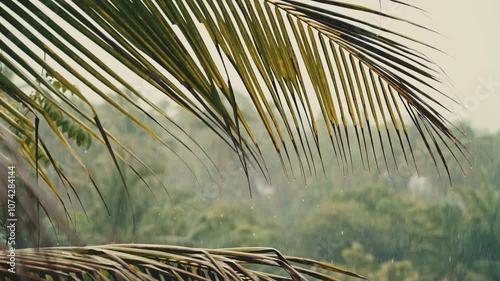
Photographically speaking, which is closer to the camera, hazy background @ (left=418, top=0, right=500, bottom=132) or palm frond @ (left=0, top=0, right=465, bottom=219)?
palm frond @ (left=0, top=0, right=465, bottom=219)

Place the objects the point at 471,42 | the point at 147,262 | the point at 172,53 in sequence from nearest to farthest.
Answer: the point at 172,53 < the point at 147,262 < the point at 471,42

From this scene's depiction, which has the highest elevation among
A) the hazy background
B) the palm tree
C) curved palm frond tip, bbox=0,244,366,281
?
the hazy background

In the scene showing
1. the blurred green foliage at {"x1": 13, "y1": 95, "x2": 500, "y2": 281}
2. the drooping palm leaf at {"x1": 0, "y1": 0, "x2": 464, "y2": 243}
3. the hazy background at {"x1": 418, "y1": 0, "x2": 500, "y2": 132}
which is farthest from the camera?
the hazy background at {"x1": 418, "y1": 0, "x2": 500, "y2": 132}

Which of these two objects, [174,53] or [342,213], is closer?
[174,53]

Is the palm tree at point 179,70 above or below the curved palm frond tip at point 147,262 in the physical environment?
above

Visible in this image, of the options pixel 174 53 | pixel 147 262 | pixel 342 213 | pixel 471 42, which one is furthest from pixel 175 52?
pixel 471 42

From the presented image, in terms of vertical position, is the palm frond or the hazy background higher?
the hazy background

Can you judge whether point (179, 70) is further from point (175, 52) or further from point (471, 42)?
point (471, 42)

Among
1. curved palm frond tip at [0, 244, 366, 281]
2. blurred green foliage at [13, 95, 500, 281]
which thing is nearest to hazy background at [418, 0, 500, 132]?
blurred green foliage at [13, 95, 500, 281]

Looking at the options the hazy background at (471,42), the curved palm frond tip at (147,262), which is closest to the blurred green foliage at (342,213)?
the hazy background at (471,42)

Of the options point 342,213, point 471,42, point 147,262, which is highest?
point 471,42

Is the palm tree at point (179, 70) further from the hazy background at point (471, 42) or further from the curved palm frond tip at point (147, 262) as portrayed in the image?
the hazy background at point (471, 42)

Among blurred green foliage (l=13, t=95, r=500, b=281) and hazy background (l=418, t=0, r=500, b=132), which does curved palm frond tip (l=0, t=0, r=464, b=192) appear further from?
hazy background (l=418, t=0, r=500, b=132)

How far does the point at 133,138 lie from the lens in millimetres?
7613
